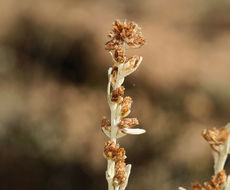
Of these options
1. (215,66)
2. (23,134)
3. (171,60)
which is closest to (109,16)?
(171,60)

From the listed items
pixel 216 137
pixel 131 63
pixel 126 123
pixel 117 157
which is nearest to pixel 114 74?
pixel 131 63

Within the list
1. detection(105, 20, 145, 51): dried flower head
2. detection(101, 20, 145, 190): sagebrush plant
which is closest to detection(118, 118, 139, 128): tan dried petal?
detection(101, 20, 145, 190): sagebrush plant

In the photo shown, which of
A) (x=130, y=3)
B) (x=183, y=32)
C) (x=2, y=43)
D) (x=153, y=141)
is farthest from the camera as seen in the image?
(x=130, y=3)

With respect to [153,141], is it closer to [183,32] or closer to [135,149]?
[135,149]

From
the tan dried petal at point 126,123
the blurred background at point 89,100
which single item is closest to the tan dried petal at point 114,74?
the tan dried petal at point 126,123

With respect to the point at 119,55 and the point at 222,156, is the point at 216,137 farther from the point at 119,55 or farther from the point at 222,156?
the point at 119,55

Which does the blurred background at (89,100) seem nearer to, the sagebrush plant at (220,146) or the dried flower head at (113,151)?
the dried flower head at (113,151)
